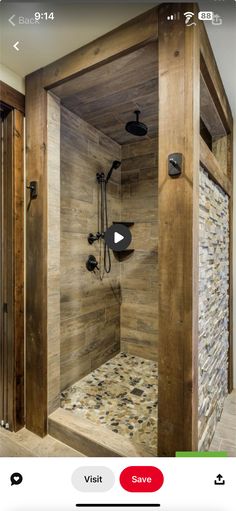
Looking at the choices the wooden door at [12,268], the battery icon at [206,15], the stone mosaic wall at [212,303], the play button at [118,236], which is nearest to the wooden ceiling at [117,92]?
the battery icon at [206,15]

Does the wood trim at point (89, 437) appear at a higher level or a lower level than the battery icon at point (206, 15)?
lower

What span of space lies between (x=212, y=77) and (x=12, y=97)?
1.01 meters

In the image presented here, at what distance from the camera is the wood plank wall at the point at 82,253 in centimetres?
168

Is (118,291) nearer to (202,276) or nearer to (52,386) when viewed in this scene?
(52,386)

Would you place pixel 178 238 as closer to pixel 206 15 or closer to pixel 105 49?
pixel 206 15

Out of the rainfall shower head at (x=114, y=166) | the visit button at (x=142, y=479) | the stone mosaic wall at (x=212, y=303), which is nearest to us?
the visit button at (x=142, y=479)

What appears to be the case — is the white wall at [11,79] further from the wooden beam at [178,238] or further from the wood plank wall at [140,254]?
the wood plank wall at [140,254]

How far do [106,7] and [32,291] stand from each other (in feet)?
4.05

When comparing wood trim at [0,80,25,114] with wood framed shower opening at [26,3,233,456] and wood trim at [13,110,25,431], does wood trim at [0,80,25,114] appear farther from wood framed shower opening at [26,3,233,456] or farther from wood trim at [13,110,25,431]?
wood framed shower opening at [26,3,233,456]

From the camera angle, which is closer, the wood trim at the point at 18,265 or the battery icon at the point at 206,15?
the battery icon at the point at 206,15

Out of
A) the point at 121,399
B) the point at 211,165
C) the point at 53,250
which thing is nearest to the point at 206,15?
the point at 211,165

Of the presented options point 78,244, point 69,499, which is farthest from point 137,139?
point 69,499

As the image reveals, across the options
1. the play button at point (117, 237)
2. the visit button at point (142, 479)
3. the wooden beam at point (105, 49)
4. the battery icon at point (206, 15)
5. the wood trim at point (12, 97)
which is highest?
the wooden beam at point (105, 49)

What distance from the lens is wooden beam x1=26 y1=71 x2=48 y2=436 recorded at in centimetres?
130
